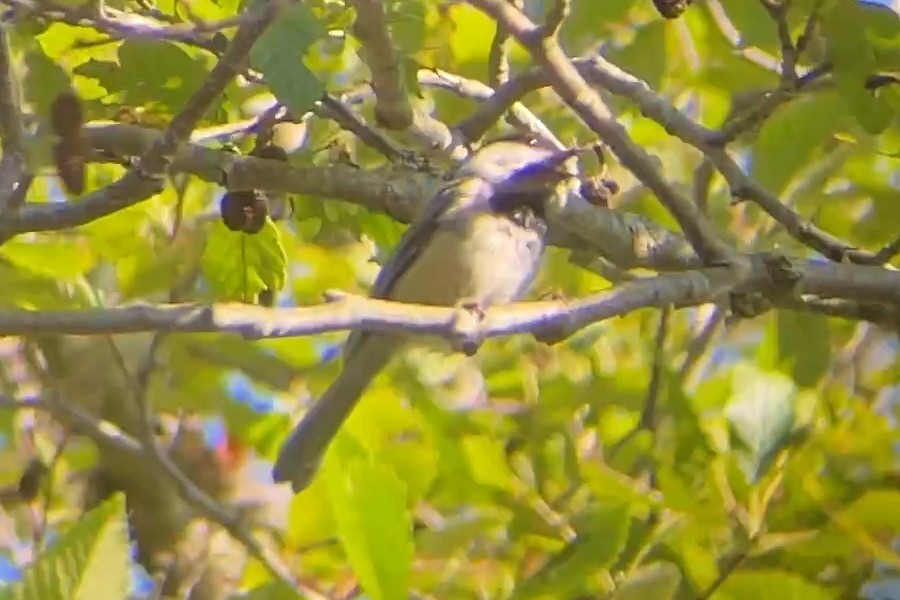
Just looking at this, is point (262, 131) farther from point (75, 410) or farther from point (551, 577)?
point (551, 577)

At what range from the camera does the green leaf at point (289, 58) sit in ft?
4.93

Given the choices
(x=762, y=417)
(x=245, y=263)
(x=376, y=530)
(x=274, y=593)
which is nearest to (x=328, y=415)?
(x=245, y=263)

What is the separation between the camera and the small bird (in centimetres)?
250

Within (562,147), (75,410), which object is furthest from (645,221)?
(75,410)

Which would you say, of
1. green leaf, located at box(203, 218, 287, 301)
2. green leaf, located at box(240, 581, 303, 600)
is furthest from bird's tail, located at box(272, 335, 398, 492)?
green leaf, located at box(240, 581, 303, 600)

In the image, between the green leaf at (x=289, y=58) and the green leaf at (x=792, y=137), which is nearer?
the green leaf at (x=289, y=58)

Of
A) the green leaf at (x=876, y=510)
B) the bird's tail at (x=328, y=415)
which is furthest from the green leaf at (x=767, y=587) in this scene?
the bird's tail at (x=328, y=415)

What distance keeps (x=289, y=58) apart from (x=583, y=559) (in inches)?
28.8

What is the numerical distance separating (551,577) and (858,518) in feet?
1.59

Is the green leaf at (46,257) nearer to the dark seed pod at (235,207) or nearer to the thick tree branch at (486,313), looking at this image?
the dark seed pod at (235,207)

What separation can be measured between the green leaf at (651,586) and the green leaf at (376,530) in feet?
1.24

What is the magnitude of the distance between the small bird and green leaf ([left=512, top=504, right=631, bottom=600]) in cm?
74

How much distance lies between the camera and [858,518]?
1.90 m

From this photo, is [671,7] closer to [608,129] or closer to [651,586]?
[608,129]
